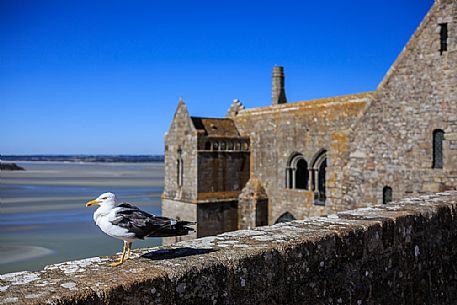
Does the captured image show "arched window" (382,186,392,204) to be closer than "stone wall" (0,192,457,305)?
No

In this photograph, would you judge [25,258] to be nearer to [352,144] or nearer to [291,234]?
[352,144]

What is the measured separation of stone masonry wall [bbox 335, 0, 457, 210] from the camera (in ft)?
33.4

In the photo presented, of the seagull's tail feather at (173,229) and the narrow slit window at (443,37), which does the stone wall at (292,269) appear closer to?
the seagull's tail feather at (173,229)

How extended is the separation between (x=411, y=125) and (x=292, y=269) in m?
9.01

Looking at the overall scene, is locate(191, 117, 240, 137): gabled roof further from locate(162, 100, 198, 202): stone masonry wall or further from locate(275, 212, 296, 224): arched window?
locate(275, 212, 296, 224): arched window

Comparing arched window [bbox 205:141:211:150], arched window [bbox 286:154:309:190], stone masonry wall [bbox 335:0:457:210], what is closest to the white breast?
stone masonry wall [bbox 335:0:457:210]

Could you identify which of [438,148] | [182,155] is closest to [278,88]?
[182,155]

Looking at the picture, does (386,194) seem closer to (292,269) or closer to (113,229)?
(292,269)

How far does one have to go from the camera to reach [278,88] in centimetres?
2692

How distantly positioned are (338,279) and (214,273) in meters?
1.14

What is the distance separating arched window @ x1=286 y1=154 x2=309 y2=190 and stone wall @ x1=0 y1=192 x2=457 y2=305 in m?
15.8

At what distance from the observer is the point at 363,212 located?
14.0 ft

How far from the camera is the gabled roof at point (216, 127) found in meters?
22.3

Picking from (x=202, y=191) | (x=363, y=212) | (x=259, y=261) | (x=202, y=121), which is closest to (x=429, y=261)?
(x=363, y=212)
